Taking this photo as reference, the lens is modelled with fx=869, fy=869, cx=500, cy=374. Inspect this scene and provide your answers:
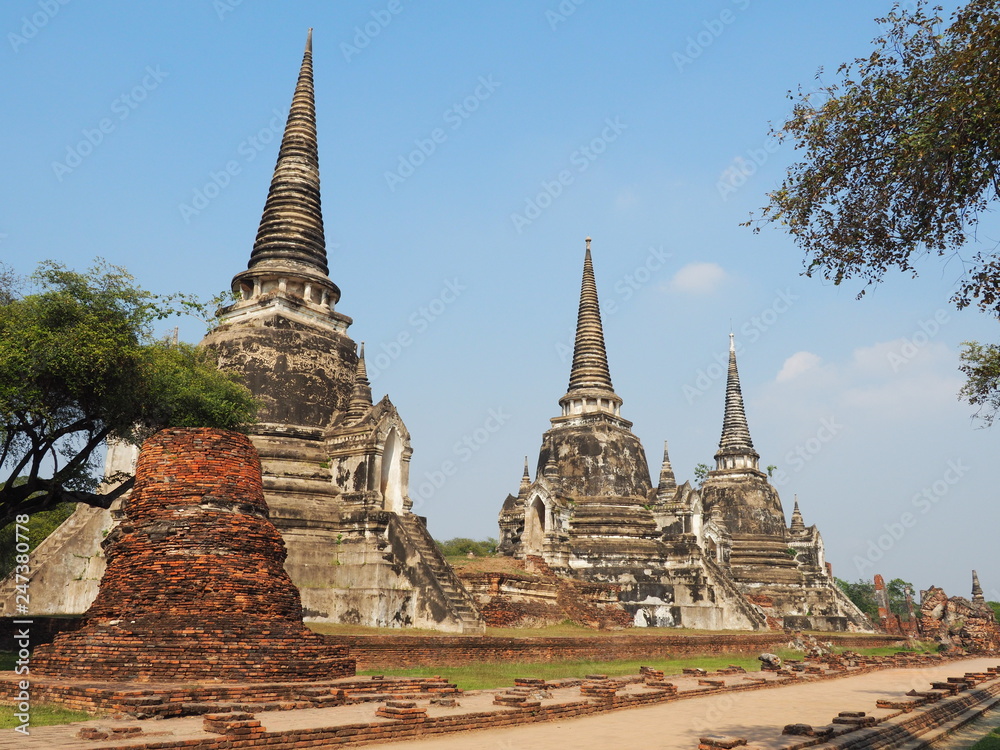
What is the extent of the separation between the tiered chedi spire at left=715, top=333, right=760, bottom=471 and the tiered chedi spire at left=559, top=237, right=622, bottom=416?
13281 mm

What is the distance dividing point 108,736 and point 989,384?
1529 centimetres

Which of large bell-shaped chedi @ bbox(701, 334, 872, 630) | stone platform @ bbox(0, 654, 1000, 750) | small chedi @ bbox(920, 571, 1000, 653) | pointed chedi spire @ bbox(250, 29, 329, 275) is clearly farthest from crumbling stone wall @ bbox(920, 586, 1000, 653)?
pointed chedi spire @ bbox(250, 29, 329, 275)

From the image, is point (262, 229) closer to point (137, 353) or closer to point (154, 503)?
point (137, 353)

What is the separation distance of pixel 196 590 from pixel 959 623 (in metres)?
33.7

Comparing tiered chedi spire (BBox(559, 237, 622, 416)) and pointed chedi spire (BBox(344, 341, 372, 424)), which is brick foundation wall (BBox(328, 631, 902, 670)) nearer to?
pointed chedi spire (BBox(344, 341, 372, 424))

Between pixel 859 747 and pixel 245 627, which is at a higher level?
pixel 245 627

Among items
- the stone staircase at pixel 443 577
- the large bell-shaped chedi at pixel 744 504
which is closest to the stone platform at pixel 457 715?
the stone staircase at pixel 443 577

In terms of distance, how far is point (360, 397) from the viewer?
22.5 metres

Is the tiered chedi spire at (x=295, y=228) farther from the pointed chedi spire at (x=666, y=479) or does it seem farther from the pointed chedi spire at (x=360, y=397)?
the pointed chedi spire at (x=666, y=479)

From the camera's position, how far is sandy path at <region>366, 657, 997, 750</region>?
923cm

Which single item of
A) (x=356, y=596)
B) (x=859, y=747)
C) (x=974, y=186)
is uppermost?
(x=974, y=186)

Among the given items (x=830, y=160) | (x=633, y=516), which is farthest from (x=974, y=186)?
(x=633, y=516)

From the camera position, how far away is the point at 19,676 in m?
10.9

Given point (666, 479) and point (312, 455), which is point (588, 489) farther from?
point (312, 455)
